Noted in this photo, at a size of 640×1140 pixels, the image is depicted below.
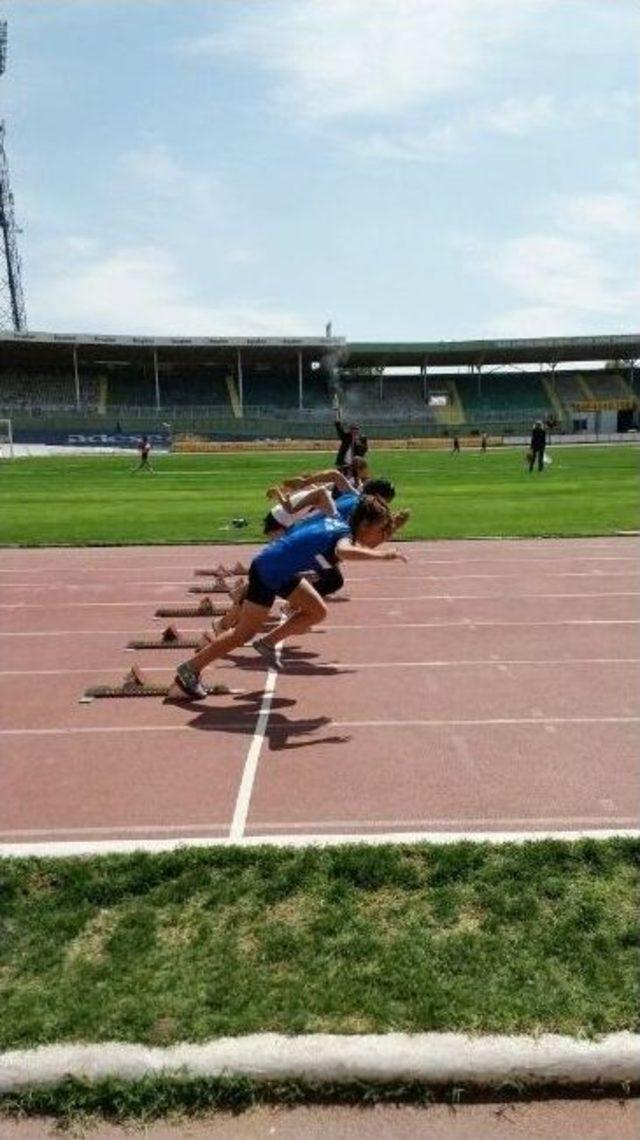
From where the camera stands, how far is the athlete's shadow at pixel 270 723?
6.05 m

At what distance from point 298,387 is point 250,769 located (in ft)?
239

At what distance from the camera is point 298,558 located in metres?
6.58

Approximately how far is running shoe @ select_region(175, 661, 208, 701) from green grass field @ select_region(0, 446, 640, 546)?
9664 mm

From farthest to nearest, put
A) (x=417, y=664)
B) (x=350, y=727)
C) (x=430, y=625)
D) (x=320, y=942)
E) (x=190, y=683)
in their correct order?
(x=430, y=625)
(x=417, y=664)
(x=190, y=683)
(x=350, y=727)
(x=320, y=942)

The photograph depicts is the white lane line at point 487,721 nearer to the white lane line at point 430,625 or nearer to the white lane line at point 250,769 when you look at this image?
the white lane line at point 250,769

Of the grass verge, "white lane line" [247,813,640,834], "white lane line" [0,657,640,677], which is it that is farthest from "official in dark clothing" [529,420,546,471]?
the grass verge

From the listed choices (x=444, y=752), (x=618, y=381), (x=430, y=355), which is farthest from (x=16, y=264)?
(x=444, y=752)

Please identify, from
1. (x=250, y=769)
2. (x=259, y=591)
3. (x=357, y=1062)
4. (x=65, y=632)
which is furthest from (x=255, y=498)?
(x=357, y=1062)

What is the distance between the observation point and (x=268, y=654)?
8250mm

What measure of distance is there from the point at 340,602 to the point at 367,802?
6161 millimetres

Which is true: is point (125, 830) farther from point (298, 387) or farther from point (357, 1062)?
point (298, 387)

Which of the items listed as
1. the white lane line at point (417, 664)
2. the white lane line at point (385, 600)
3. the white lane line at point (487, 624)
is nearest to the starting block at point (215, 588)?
the white lane line at point (385, 600)

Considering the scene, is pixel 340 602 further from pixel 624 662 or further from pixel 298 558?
pixel 298 558

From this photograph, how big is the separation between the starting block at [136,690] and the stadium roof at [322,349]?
206ft
